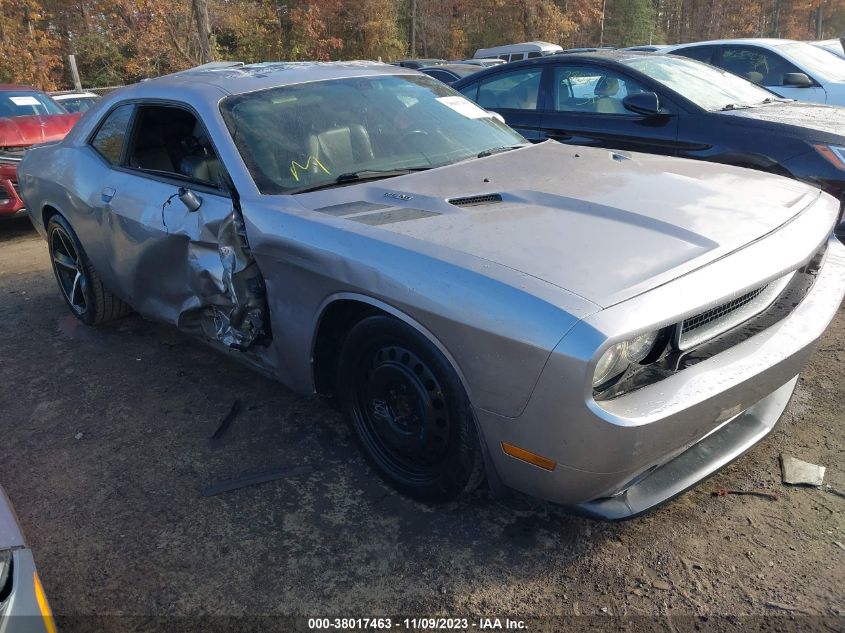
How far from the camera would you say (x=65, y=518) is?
273 cm

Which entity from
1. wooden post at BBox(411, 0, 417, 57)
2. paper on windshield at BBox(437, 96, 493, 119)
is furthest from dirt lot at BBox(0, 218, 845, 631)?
wooden post at BBox(411, 0, 417, 57)

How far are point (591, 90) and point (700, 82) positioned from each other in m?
0.85

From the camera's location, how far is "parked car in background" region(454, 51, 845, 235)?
4441 mm

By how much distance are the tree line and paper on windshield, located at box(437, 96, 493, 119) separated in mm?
15152

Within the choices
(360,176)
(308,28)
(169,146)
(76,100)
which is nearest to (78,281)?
(169,146)

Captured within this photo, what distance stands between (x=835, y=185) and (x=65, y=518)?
4662 millimetres

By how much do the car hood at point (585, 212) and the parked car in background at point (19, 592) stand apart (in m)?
1.47

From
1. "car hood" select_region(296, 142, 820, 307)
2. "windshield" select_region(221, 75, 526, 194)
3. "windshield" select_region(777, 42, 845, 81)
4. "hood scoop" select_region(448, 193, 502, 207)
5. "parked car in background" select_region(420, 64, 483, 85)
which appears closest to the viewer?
"car hood" select_region(296, 142, 820, 307)

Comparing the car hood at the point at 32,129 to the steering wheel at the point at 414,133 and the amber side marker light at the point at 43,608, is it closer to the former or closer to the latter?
the steering wheel at the point at 414,133

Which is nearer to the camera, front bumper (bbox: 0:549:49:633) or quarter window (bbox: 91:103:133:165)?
front bumper (bbox: 0:549:49:633)

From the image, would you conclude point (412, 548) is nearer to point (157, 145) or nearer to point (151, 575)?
point (151, 575)

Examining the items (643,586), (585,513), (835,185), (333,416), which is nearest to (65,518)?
(333,416)

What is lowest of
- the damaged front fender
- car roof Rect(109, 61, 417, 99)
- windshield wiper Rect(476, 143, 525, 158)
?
the damaged front fender

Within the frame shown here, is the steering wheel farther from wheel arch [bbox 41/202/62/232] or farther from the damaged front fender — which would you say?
wheel arch [bbox 41/202/62/232]
